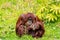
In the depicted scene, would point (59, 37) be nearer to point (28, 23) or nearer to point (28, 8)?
point (28, 23)

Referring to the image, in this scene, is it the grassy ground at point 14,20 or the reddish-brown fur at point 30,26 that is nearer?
the reddish-brown fur at point 30,26

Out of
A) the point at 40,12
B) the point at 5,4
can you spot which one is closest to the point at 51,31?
the point at 40,12

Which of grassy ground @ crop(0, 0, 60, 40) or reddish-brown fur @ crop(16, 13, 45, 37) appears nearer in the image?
reddish-brown fur @ crop(16, 13, 45, 37)

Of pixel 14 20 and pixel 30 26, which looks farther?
pixel 14 20
